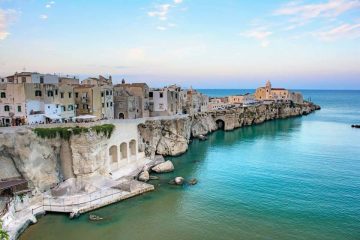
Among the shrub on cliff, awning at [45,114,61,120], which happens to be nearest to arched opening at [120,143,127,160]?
the shrub on cliff

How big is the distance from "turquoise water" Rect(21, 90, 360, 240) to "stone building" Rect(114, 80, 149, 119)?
12.6 metres

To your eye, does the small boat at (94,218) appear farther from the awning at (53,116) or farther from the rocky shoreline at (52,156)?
the awning at (53,116)

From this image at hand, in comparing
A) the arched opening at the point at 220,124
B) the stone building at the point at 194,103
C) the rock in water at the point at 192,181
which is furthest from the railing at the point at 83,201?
the arched opening at the point at 220,124

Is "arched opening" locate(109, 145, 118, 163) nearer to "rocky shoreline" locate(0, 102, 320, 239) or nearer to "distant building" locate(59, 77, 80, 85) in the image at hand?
"rocky shoreline" locate(0, 102, 320, 239)

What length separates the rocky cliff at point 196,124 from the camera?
169ft

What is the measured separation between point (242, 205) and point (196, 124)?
4321 centimetres

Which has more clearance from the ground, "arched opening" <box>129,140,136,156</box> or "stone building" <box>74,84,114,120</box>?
"stone building" <box>74,84,114,120</box>

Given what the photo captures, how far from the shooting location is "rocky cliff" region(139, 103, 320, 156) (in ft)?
169

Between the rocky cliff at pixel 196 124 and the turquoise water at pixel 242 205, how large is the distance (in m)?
3.84

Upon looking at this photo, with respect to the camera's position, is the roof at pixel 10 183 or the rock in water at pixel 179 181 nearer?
the roof at pixel 10 183

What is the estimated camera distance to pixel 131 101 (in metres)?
56.8

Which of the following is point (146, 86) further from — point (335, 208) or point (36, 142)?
point (335, 208)

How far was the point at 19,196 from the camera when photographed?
30594 mm

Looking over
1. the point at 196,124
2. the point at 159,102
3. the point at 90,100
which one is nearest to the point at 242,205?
the point at 90,100
